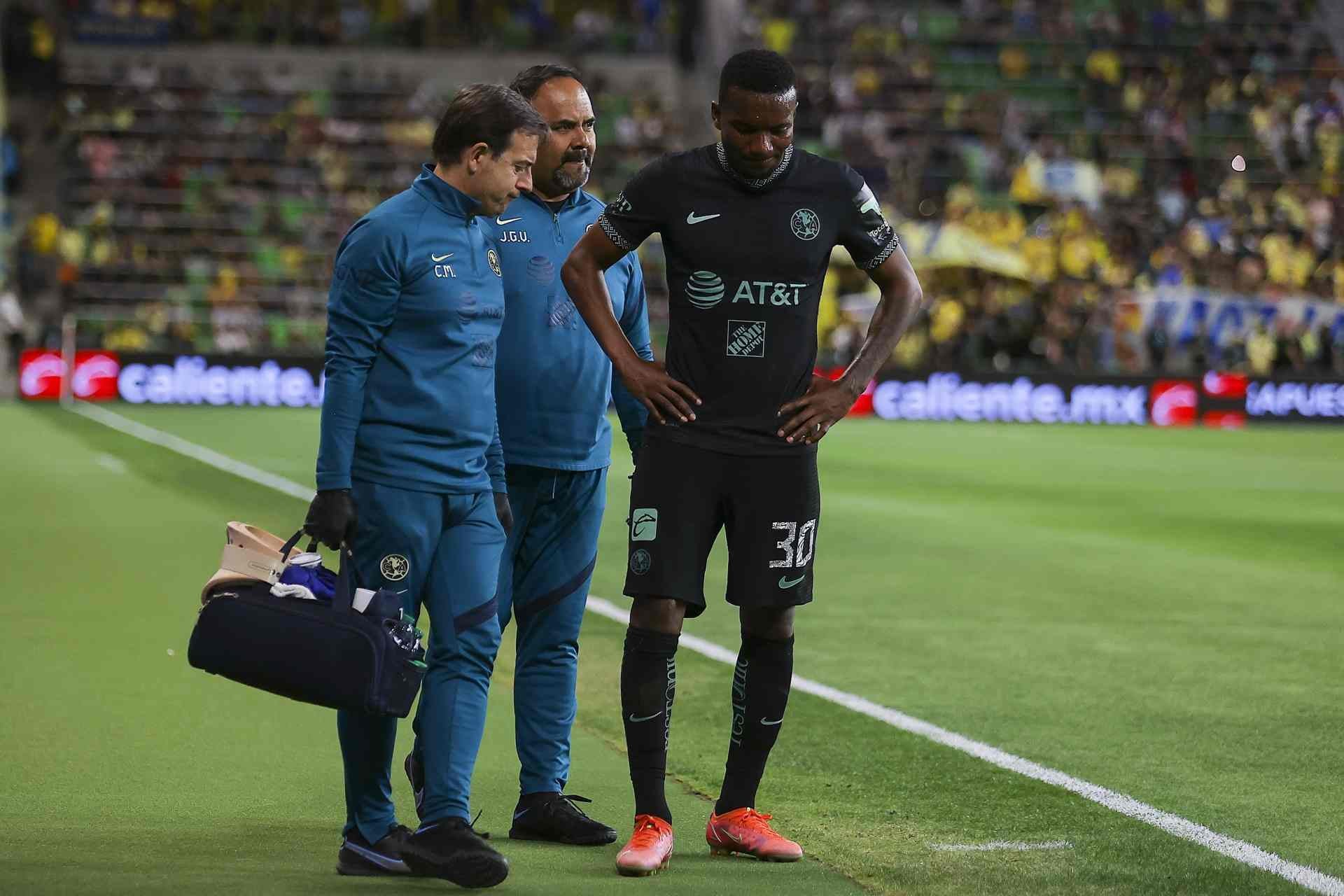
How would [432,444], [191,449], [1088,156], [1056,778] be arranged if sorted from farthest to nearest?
[1088,156], [191,449], [1056,778], [432,444]

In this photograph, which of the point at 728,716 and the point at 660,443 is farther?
the point at 728,716

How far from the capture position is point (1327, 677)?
9273 mm

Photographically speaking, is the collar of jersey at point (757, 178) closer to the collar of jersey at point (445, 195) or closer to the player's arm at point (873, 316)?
the player's arm at point (873, 316)

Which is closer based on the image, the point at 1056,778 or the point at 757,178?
the point at 757,178

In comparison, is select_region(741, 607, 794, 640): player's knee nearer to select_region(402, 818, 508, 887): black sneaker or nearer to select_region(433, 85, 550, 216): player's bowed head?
select_region(402, 818, 508, 887): black sneaker

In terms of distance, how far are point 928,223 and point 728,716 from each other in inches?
1112

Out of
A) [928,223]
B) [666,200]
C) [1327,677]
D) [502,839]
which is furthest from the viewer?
[928,223]

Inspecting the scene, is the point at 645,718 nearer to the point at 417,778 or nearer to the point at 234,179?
the point at 417,778

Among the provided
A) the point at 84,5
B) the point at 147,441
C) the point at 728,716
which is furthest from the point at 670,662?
the point at 84,5

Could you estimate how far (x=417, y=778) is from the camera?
5730 millimetres

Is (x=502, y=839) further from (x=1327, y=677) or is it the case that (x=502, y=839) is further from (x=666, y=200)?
(x=1327, y=677)

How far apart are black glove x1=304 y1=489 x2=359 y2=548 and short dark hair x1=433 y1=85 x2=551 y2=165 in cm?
93

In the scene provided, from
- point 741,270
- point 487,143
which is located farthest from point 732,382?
point 487,143

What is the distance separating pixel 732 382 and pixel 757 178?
548mm
